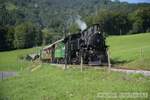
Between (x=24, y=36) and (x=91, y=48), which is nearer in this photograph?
(x=91, y=48)

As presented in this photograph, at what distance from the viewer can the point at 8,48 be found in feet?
265

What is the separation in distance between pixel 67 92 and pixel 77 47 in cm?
1800

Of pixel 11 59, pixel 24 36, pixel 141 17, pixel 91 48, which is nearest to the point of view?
pixel 91 48

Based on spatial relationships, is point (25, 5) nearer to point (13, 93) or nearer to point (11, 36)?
point (11, 36)

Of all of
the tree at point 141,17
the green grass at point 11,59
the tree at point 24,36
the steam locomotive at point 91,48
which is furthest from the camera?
the tree at point 24,36

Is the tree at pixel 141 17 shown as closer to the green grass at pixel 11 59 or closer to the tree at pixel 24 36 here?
the green grass at pixel 11 59

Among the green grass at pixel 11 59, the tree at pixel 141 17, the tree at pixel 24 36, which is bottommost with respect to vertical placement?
the green grass at pixel 11 59

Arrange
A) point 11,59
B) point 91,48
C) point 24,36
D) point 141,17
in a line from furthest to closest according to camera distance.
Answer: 1. point 24,36
2. point 141,17
3. point 11,59
4. point 91,48

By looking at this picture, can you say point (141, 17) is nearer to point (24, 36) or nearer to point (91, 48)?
point (24, 36)

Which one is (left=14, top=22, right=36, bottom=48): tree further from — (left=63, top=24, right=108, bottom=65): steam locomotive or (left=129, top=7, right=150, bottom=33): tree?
(left=63, top=24, right=108, bottom=65): steam locomotive

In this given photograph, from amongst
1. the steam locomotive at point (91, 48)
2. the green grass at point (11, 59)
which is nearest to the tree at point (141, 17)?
the green grass at point (11, 59)

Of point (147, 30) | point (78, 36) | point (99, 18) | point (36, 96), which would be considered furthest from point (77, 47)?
point (99, 18)

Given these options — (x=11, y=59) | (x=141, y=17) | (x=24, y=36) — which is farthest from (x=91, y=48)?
(x=24, y=36)

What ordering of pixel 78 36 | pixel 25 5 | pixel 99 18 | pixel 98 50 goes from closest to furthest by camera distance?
pixel 98 50
pixel 78 36
pixel 99 18
pixel 25 5
